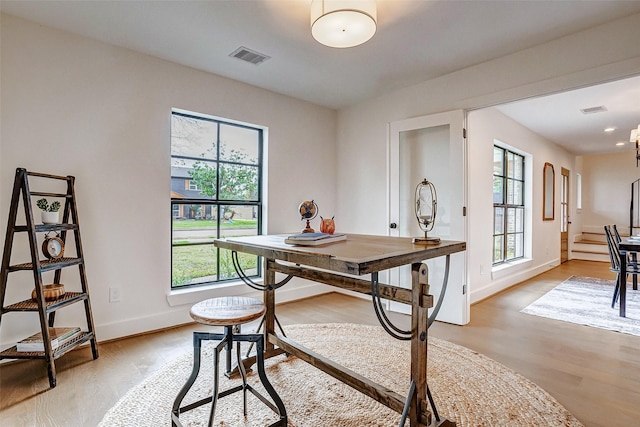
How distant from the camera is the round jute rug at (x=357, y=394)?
1.73 metres

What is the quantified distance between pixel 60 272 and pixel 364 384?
235cm

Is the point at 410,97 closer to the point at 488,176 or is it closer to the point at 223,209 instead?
the point at 488,176

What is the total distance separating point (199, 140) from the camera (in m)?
3.41

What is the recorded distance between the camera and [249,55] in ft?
9.64

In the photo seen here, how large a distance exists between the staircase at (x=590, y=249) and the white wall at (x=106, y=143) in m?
8.18

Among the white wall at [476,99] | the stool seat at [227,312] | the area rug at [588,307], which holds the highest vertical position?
the white wall at [476,99]

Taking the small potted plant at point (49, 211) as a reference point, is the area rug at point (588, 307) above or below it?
below

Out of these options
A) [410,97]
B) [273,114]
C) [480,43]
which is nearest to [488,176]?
[410,97]

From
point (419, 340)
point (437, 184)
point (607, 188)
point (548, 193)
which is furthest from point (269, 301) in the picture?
point (607, 188)

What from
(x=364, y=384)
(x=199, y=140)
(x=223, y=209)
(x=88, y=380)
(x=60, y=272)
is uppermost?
(x=199, y=140)

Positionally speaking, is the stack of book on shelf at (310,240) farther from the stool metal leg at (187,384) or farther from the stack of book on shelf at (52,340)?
the stack of book on shelf at (52,340)

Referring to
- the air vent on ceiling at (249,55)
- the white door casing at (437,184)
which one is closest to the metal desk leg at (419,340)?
the white door casing at (437,184)

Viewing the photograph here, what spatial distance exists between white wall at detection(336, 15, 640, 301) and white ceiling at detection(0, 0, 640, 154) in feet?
0.38

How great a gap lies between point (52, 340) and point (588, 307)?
16.6 feet
